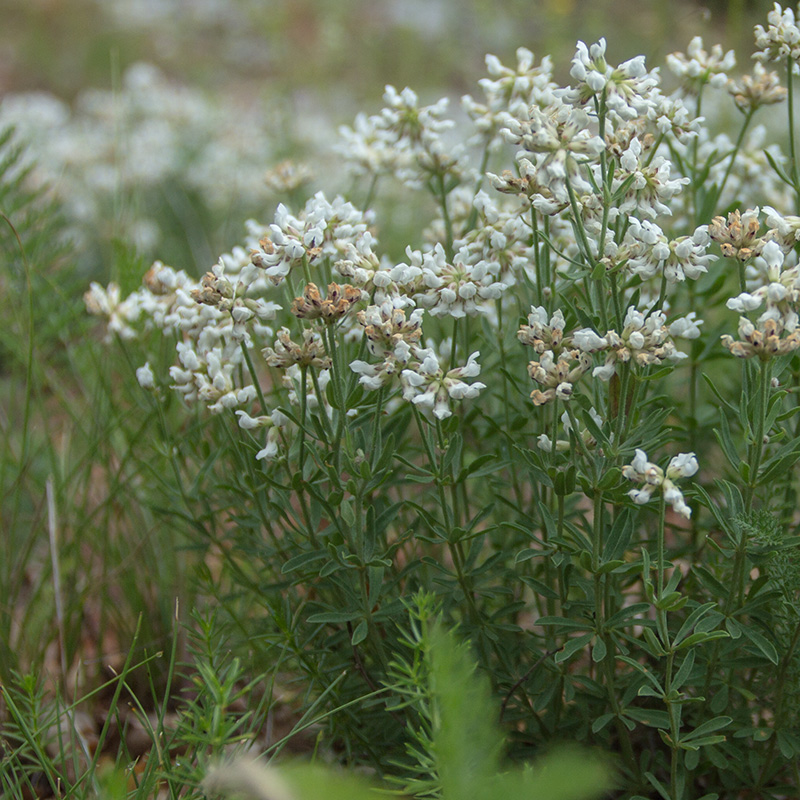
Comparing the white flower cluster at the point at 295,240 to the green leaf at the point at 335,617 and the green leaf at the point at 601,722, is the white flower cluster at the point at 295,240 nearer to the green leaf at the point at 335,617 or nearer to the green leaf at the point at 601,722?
the green leaf at the point at 335,617

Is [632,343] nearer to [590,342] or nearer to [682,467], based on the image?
[590,342]

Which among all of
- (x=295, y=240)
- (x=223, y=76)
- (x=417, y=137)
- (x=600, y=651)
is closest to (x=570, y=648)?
(x=600, y=651)

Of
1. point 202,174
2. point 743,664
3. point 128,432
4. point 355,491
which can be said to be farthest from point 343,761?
point 202,174

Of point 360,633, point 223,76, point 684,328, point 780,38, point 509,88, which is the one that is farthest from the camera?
point 223,76

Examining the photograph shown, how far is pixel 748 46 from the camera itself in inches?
313

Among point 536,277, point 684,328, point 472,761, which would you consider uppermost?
point 536,277

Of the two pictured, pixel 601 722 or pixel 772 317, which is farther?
pixel 601 722

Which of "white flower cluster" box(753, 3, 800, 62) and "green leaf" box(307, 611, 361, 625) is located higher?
"white flower cluster" box(753, 3, 800, 62)

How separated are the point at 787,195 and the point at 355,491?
1.92 m

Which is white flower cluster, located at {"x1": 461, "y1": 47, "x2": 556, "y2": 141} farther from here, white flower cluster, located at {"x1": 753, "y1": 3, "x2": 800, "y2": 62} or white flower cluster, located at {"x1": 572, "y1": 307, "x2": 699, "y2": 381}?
white flower cluster, located at {"x1": 572, "y1": 307, "x2": 699, "y2": 381}

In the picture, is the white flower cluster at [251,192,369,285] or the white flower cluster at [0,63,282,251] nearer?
the white flower cluster at [251,192,369,285]

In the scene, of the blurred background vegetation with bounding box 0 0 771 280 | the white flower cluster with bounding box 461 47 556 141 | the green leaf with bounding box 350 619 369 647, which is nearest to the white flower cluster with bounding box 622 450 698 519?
the green leaf with bounding box 350 619 369 647

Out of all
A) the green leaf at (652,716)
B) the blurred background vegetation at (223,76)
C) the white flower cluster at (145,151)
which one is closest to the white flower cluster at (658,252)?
the green leaf at (652,716)

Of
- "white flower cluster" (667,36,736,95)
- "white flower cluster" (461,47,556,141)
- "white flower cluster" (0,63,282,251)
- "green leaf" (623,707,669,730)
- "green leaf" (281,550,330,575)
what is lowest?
"green leaf" (623,707,669,730)
